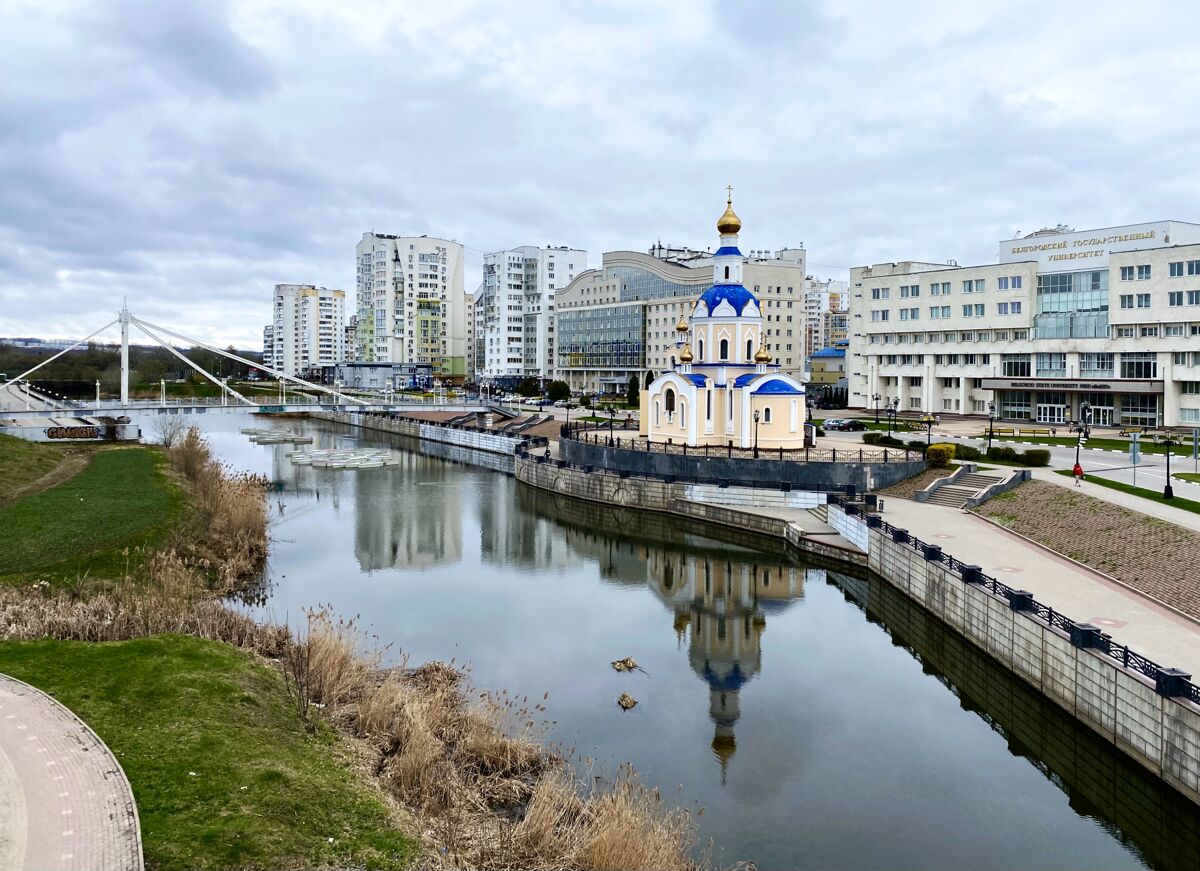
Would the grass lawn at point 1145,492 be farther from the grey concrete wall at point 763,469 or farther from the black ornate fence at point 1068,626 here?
the black ornate fence at point 1068,626

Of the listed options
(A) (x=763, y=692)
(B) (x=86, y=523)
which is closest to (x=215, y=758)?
(A) (x=763, y=692)

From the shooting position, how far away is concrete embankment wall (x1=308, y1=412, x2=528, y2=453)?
59.5 meters

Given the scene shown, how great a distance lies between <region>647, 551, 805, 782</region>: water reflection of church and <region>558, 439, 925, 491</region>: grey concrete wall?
6.88m

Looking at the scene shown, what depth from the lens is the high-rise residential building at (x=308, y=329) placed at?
158 m

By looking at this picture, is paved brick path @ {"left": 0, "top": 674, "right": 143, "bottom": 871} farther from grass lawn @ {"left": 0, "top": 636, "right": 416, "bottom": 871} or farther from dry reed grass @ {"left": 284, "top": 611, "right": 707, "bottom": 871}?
dry reed grass @ {"left": 284, "top": 611, "right": 707, "bottom": 871}

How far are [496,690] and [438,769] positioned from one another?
480 centimetres

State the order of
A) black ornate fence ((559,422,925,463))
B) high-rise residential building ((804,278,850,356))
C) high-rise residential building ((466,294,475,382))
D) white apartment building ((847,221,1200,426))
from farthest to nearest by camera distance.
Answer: high-rise residential building ((804,278,850,356)) → high-rise residential building ((466,294,475,382)) → white apartment building ((847,221,1200,426)) → black ornate fence ((559,422,925,463))

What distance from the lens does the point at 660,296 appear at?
8462 centimetres

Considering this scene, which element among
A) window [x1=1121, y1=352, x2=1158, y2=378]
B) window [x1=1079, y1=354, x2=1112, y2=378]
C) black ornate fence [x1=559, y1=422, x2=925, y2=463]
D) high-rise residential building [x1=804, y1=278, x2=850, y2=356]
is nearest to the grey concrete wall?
black ornate fence [x1=559, y1=422, x2=925, y2=463]

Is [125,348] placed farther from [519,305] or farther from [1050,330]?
[1050,330]

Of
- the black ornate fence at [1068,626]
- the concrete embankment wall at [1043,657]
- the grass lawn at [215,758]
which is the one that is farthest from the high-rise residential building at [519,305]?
the grass lawn at [215,758]

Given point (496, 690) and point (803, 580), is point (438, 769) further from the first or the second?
point (803, 580)

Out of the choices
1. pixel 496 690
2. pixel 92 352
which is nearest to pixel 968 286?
pixel 496 690

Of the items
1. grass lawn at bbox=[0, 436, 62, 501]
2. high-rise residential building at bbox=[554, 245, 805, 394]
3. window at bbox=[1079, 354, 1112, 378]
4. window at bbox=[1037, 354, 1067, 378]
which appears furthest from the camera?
high-rise residential building at bbox=[554, 245, 805, 394]
